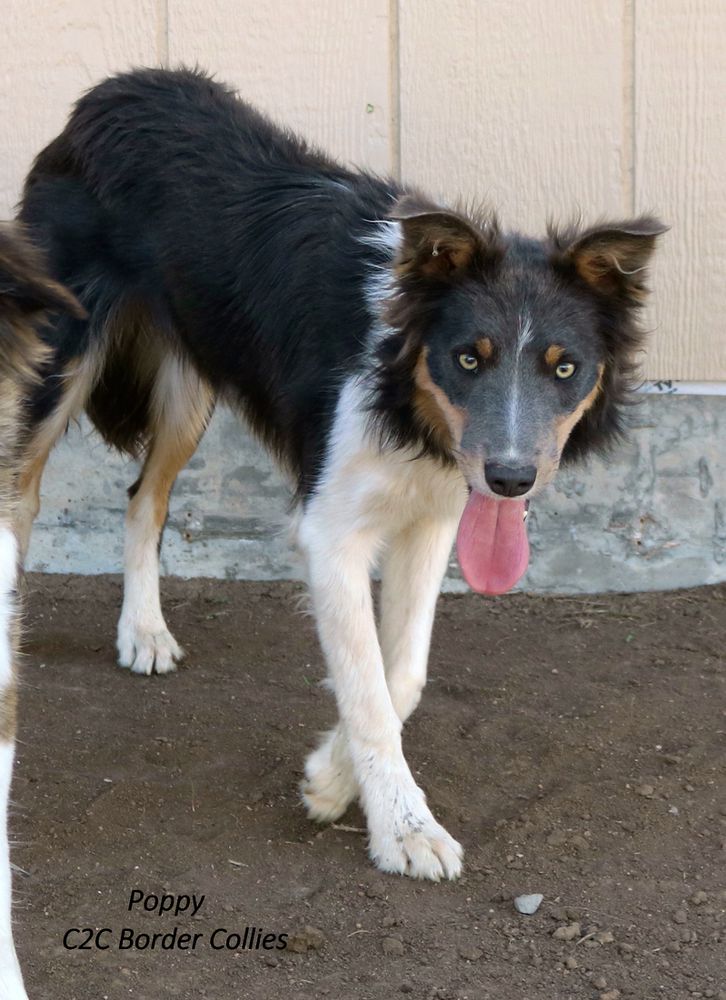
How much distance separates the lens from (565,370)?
333 cm

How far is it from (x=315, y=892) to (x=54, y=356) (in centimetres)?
205

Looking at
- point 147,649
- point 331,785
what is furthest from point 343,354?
point 147,649

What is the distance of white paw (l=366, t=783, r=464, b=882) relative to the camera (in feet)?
11.0

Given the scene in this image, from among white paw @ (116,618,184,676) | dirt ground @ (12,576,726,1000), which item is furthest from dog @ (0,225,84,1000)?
white paw @ (116,618,184,676)

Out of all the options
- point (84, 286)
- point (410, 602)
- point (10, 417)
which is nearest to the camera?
point (10, 417)

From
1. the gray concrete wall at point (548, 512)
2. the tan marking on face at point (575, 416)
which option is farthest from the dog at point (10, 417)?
the gray concrete wall at point (548, 512)

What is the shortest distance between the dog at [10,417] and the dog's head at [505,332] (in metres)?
0.97

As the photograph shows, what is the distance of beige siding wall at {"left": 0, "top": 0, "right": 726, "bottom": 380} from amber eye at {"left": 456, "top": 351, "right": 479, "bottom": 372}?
1.73 m

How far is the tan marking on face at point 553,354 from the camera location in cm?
328

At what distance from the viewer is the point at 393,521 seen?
12.1 ft

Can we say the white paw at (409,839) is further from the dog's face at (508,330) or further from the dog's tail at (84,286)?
the dog's tail at (84,286)

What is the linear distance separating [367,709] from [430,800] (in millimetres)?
386

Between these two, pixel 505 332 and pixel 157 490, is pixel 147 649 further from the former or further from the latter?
pixel 505 332

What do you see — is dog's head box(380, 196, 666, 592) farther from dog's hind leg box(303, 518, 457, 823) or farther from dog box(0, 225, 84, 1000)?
dog box(0, 225, 84, 1000)
